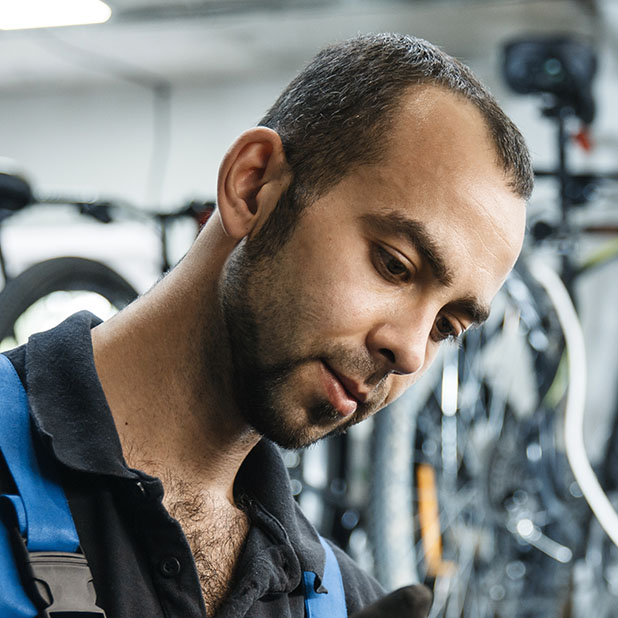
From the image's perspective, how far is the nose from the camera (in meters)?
0.75

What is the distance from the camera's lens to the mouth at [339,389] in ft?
2.48

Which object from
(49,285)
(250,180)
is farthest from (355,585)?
(49,285)

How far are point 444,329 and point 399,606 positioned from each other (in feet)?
1.03

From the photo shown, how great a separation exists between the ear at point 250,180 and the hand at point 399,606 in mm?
334

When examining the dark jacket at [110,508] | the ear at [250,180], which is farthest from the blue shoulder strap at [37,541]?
the ear at [250,180]

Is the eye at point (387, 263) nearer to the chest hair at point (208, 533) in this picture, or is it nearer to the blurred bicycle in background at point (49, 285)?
the chest hair at point (208, 533)

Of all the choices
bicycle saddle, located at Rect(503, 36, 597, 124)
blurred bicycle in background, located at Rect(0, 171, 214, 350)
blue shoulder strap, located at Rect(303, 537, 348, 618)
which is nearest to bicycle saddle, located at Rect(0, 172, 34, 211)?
blurred bicycle in background, located at Rect(0, 171, 214, 350)

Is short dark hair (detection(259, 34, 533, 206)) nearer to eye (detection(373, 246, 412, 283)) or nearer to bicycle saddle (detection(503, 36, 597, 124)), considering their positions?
eye (detection(373, 246, 412, 283))

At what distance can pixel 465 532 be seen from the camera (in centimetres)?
199

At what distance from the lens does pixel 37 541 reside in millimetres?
636

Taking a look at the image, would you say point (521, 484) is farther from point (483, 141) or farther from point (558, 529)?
point (483, 141)

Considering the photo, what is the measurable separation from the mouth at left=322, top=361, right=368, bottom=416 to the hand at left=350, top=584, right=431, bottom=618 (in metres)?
0.20

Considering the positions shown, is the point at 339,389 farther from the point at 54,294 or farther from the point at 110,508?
the point at 54,294

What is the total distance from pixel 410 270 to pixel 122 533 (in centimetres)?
30
